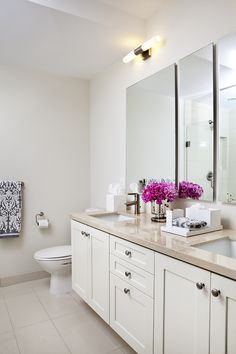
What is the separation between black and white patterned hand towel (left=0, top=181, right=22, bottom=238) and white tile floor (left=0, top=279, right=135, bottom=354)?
2.03ft

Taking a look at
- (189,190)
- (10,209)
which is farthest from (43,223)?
(189,190)

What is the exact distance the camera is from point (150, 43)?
2.14 meters

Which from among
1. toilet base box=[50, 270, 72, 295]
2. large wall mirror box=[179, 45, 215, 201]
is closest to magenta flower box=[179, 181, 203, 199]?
large wall mirror box=[179, 45, 215, 201]

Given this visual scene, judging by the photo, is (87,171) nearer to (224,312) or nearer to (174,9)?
(174,9)

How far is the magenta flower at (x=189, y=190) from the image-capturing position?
6.14ft

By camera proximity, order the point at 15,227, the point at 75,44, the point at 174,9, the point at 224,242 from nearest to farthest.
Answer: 1. the point at 224,242
2. the point at 174,9
3. the point at 75,44
4. the point at 15,227

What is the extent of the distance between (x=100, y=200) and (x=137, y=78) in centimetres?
143

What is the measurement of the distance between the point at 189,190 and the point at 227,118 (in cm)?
58

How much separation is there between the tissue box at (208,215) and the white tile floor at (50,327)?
40.2 inches

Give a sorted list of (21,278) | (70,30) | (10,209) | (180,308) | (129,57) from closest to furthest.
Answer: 1. (180,308)
2. (70,30)
3. (129,57)
4. (10,209)
5. (21,278)

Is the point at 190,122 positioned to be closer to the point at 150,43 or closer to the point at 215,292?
the point at 150,43

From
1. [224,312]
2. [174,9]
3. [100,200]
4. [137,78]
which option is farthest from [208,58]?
[100,200]

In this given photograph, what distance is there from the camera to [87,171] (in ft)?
10.8

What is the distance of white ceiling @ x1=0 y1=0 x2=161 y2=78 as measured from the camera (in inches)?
74.6
